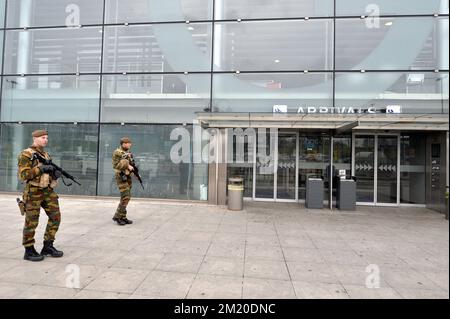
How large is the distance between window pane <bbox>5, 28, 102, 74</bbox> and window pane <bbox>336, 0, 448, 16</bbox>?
888 centimetres

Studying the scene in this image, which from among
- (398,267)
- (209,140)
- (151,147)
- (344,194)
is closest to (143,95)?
(151,147)

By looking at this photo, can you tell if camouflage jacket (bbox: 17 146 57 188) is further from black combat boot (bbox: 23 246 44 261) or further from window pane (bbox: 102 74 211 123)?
window pane (bbox: 102 74 211 123)

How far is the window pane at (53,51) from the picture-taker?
10.6 metres

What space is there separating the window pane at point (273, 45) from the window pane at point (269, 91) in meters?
0.33

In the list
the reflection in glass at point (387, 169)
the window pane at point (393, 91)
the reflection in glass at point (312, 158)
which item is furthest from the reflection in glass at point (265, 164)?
the reflection in glass at point (387, 169)

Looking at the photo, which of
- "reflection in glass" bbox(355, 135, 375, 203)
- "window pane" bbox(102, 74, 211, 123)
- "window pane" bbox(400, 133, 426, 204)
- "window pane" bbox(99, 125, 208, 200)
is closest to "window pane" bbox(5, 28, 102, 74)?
"window pane" bbox(102, 74, 211, 123)

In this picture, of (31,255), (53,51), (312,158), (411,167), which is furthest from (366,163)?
(53,51)

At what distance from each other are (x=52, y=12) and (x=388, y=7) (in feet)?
40.2

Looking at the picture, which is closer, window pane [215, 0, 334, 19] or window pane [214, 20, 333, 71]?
window pane [214, 20, 333, 71]

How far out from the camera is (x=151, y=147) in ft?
33.0

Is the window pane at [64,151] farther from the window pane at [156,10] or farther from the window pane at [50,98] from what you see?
the window pane at [156,10]

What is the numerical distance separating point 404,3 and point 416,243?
27.1ft

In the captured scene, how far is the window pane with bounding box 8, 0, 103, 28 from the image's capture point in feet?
35.1
